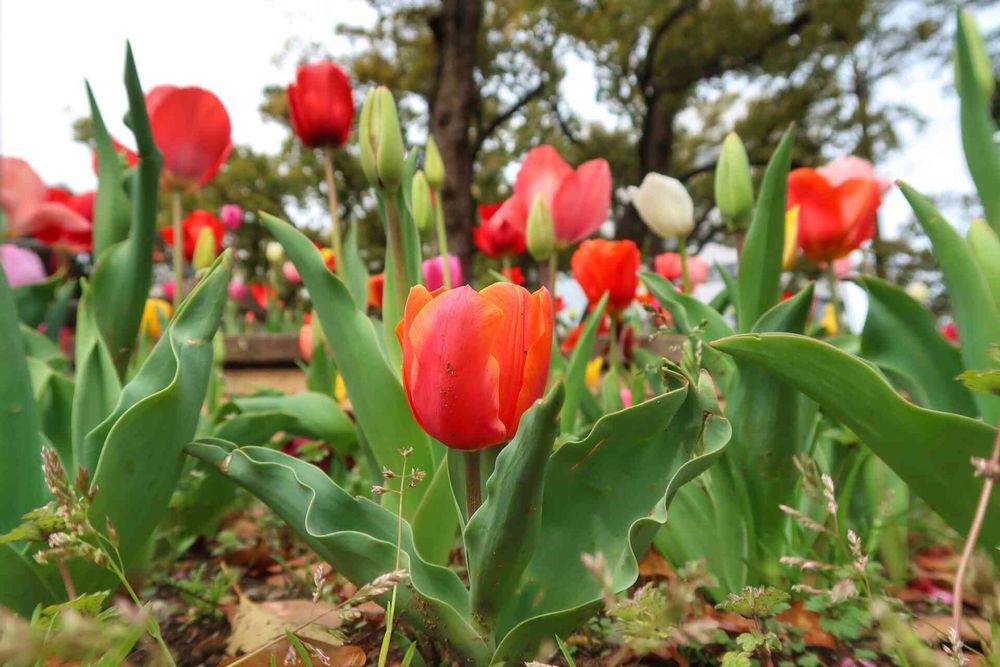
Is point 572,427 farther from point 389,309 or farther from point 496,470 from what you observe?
point 496,470

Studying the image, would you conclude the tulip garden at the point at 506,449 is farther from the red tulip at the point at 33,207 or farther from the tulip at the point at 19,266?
the tulip at the point at 19,266

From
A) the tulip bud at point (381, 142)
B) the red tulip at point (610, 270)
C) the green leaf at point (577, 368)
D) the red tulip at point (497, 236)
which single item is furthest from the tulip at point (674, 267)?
the tulip bud at point (381, 142)

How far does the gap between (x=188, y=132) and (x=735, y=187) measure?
711mm

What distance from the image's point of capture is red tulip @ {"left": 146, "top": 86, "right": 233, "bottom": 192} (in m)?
0.88

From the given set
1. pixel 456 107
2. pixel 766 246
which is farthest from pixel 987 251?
pixel 456 107

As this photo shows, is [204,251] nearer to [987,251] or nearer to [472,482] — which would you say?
[472,482]

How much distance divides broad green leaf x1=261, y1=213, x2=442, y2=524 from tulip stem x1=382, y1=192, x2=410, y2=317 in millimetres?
51

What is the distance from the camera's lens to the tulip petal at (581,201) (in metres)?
1.04

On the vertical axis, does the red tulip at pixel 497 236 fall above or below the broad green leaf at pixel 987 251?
above

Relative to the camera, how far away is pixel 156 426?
592mm

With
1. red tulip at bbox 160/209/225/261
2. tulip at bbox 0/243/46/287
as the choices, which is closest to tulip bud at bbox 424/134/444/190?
red tulip at bbox 160/209/225/261

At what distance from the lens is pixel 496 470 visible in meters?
0.46

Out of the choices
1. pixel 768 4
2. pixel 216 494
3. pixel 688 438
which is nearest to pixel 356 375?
pixel 688 438

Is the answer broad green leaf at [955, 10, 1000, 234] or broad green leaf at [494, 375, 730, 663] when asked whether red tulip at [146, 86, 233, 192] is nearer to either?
broad green leaf at [494, 375, 730, 663]
